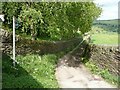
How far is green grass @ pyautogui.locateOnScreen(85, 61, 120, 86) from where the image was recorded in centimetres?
1423

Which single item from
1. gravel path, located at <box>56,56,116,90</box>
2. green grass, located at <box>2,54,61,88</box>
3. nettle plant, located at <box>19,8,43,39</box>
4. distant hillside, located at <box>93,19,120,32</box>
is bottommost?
gravel path, located at <box>56,56,116,90</box>

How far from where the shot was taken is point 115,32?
20047mm

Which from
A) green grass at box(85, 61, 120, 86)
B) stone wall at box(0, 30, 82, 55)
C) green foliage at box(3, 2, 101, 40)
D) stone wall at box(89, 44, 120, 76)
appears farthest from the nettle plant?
green grass at box(85, 61, 120, 86)

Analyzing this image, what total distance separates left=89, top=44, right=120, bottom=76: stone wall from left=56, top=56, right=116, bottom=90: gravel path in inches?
32.3

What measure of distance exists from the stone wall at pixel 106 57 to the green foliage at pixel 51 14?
2.16 m

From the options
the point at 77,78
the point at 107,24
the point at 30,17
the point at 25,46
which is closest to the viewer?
the point at 77,78

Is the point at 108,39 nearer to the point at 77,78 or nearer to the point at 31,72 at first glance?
the point at 77,78

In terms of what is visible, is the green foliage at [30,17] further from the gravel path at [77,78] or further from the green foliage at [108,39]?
the green foliage at [108,39]

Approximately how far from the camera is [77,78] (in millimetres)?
15258

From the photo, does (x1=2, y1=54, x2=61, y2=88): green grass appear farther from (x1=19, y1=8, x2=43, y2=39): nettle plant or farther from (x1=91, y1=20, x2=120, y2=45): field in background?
(x1=91, y1=20, x2=120, y2=45): field in background

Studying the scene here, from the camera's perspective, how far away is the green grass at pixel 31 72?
12734mm

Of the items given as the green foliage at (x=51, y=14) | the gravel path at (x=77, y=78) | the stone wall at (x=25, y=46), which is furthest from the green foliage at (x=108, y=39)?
the stone wall at (x=25, y=46)

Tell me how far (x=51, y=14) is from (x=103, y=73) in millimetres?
4514

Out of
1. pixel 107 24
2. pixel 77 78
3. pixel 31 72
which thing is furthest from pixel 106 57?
pixel 107 24
